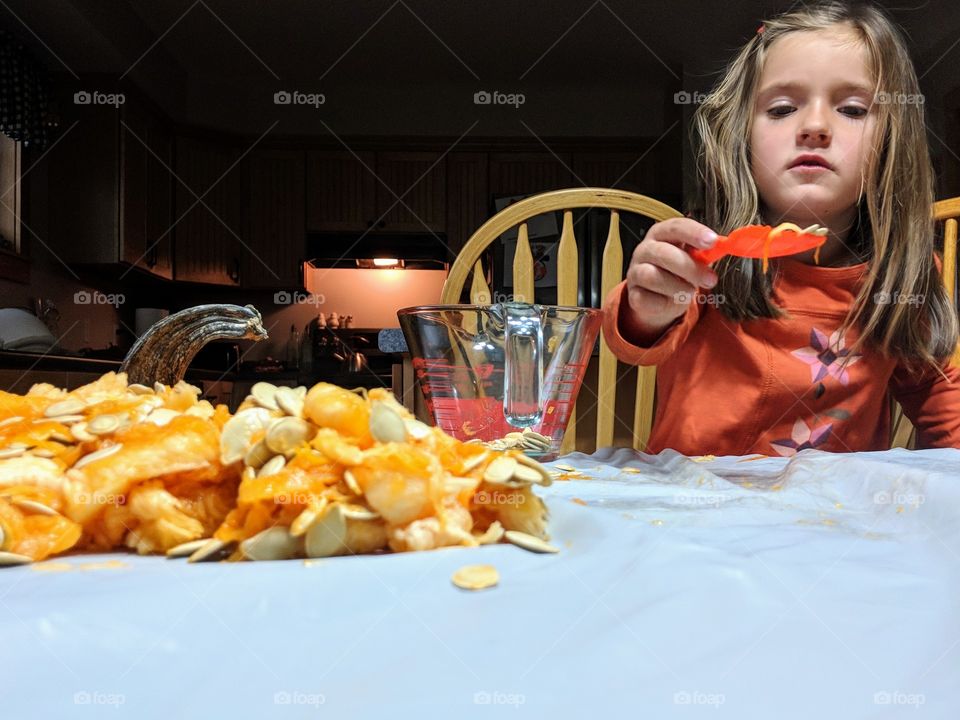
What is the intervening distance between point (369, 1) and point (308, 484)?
3.39m

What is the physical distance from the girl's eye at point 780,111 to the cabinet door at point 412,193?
3.25 m

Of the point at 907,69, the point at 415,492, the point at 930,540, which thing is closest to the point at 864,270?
the point at 907,69

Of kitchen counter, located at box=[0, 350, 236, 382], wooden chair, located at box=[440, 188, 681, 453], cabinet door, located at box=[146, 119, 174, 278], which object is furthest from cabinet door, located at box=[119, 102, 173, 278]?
wooden chair, located at box=[440, 188, 681, 453]

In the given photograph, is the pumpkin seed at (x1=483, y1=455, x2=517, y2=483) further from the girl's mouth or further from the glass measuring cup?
the girl's mouth

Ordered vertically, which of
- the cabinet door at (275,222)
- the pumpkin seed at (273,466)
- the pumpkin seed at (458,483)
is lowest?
the pumpkin seed at (458,483)

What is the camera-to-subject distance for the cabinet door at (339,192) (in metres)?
4.14

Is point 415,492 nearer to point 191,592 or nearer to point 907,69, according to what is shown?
point 191,592

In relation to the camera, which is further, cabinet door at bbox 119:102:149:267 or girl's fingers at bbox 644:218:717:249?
cabinet door at bbox 119:102:149:267

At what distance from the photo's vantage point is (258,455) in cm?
28

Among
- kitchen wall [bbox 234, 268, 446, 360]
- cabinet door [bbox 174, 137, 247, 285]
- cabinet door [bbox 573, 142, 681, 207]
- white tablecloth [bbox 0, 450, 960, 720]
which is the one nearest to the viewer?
white tablecloth [bbox 0, 450, 960, 720]

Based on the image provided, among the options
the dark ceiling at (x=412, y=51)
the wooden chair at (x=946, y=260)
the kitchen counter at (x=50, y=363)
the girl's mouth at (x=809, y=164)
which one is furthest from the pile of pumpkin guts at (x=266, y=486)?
the dark ceiling at (x=412, y=51)

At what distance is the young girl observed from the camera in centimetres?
92

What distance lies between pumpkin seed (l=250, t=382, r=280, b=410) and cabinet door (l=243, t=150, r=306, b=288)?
389cm

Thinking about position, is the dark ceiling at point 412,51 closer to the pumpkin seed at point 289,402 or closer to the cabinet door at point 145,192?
the cabinet door at point 145,192
